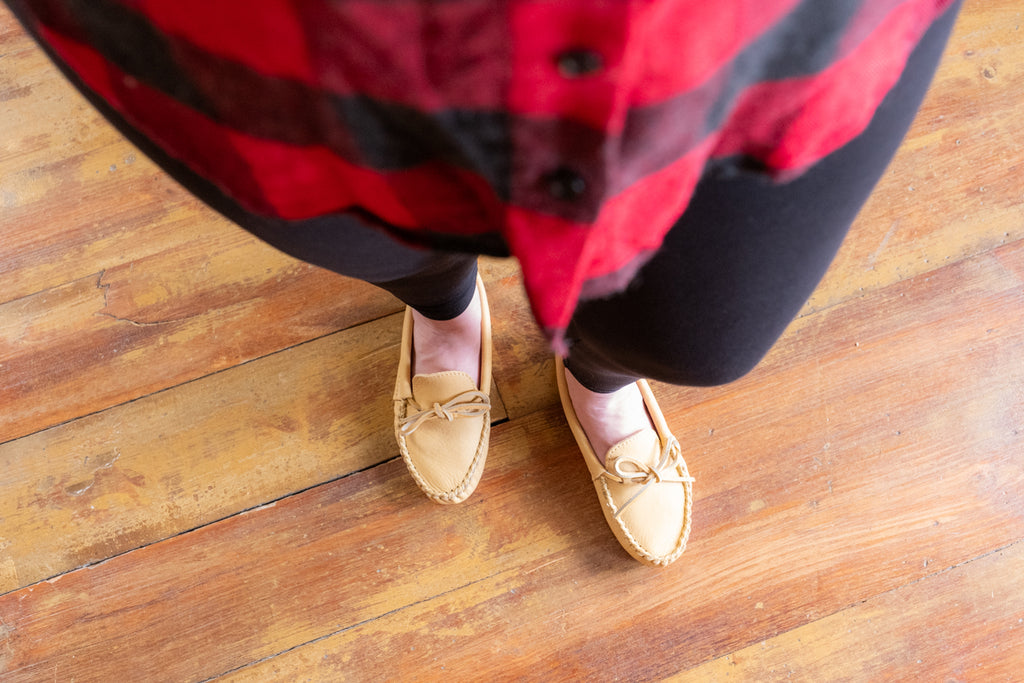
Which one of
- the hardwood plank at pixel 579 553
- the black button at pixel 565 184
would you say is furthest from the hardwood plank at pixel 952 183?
the black button at pixel 565 184

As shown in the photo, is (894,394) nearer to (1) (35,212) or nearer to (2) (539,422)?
(2) (539,422)

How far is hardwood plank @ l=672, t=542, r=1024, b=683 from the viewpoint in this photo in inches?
30.7

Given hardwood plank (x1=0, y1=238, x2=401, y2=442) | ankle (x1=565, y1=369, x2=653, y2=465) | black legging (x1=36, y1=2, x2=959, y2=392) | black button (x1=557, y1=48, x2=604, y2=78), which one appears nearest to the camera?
black button (x1=557, y1=48, x2=604, y2=78)

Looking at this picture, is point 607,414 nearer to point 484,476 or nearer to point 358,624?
point 484,476

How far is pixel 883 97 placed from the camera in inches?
13.1

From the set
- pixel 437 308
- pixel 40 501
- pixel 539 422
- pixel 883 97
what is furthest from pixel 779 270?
pixel 40 501

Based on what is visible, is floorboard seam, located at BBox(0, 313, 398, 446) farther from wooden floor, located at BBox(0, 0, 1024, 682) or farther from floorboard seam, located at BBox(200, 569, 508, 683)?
floorboard seam, located at BBox(200, 569, 508, 683)

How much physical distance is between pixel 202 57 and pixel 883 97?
31 centimetres

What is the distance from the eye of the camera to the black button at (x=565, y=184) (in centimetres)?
25

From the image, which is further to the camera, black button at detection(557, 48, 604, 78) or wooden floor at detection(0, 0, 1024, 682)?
wooden floor at detection(0, 0, 1024, 682)

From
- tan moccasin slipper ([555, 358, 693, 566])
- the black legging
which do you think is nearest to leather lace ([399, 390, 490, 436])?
tan moccasin slipper ([555, 358, 693, 566])

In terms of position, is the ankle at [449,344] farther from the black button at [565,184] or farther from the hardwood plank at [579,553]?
the black button at [565,184]

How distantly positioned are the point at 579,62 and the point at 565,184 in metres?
0.05

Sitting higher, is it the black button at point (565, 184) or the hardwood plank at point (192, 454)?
the black button at point (565, 184)
